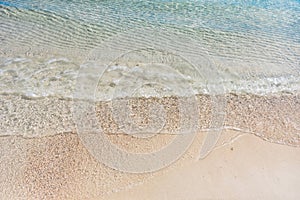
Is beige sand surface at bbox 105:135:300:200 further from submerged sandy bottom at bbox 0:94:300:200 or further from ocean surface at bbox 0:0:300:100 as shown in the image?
ocean surface at bbox 0:0:300:100

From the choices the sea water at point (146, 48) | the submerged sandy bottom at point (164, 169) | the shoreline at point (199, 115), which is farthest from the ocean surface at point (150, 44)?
the submerged sandy bottom at point (164, 169)

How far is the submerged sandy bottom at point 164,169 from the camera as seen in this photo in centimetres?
211

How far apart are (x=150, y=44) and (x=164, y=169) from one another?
2554 mm

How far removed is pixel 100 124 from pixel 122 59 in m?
1.37

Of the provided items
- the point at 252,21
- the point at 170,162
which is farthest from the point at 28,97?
the point at 252,21

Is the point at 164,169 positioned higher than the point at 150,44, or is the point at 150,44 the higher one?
the point at 164,169

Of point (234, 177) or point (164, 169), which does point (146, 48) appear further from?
point (234, 177)

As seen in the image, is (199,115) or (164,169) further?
(199,115)

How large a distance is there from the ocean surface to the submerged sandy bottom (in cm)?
55

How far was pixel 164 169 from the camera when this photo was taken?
2.27m

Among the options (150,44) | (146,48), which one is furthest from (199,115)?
(150,44)

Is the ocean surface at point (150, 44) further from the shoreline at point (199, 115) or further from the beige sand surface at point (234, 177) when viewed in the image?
the beige sand surface at point (234, 177)

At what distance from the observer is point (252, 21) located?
17.9ft

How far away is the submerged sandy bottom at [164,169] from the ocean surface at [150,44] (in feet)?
1.82
